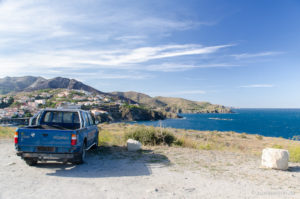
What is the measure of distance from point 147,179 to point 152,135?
5.84 meters

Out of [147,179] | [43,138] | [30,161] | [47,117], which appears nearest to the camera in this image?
[147,179]

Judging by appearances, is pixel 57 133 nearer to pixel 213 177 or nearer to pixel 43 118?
pixel 43 118

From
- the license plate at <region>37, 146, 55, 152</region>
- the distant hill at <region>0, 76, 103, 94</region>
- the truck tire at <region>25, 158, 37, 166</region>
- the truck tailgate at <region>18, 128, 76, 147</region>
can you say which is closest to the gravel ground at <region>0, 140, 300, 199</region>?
the truck tire at <region>25, 158, 37, 166</region>

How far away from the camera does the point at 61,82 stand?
560 feet

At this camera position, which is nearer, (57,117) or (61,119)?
(57,117)

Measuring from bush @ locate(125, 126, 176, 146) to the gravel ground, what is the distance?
302 cm

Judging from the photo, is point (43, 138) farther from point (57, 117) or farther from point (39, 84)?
point (39, 84)

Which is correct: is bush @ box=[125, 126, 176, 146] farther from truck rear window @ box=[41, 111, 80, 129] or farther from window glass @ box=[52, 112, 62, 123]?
window glass @ box=[52, 112, 62, 123]

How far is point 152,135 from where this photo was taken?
1150 centimetres

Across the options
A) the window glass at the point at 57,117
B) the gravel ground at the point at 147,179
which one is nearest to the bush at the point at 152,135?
the gravel ground at the point at 147,179

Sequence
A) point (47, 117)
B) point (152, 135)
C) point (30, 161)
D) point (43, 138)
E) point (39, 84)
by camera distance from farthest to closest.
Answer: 1. point (39, 84)
2. point (152, 135)
3. point (47, 117)
4. point (30, 161)
5. point (43, 138)

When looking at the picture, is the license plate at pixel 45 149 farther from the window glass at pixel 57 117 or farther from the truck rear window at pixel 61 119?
the window glass at pixel 57 117

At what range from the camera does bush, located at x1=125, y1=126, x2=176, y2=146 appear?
11.4m

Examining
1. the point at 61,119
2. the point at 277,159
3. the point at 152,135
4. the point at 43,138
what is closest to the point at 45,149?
the point at 43,138
